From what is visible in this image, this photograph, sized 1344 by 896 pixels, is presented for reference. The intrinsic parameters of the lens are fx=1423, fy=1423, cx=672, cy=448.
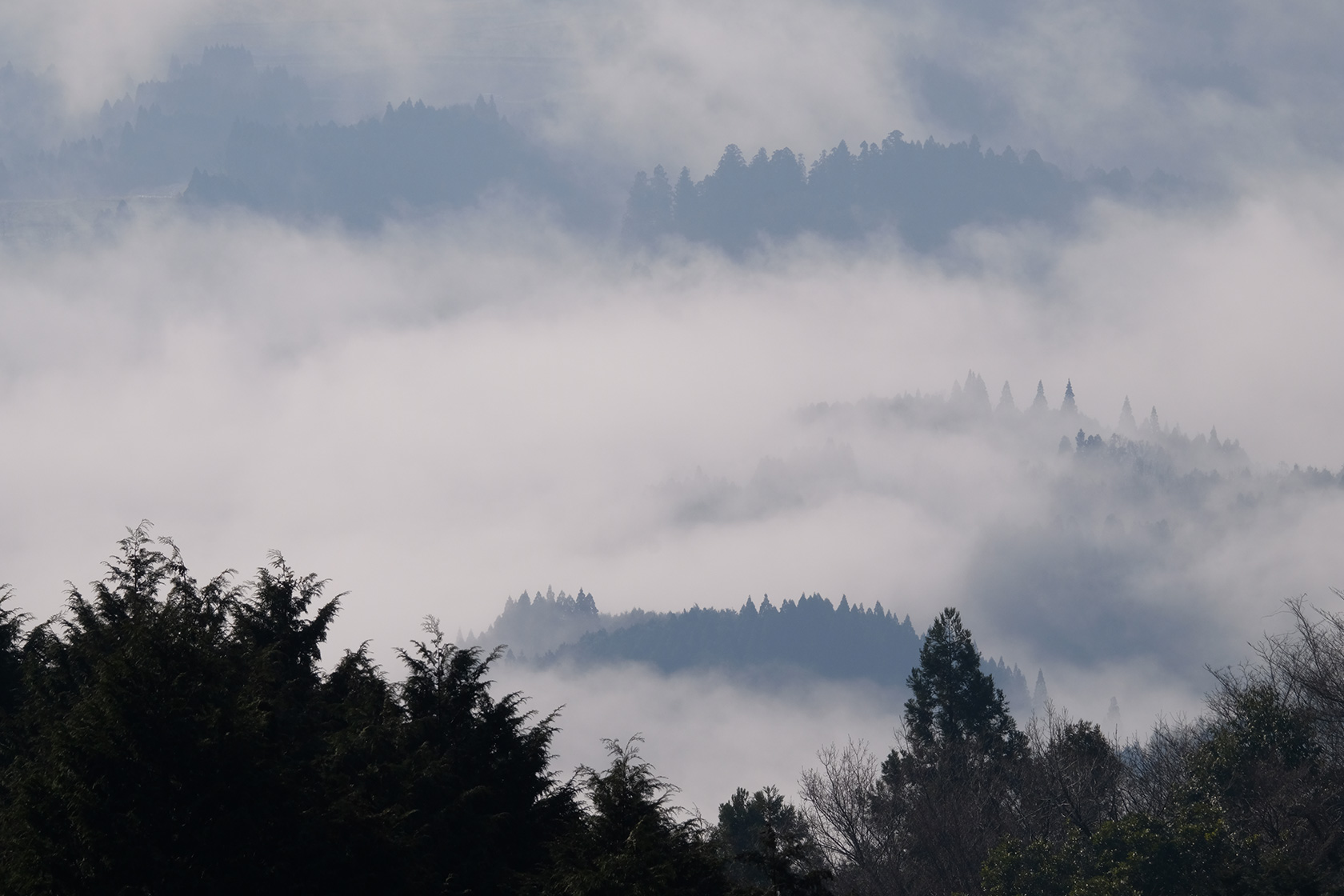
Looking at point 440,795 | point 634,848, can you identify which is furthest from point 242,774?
point 440,795

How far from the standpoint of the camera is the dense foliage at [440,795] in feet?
70.8

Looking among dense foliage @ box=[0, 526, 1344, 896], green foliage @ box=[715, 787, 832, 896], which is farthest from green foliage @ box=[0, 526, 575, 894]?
green foliage @ box=[715, 787, 832, 896]

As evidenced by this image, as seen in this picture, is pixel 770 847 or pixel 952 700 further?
pixel 952 700

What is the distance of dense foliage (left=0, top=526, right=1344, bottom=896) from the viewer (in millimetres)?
21594

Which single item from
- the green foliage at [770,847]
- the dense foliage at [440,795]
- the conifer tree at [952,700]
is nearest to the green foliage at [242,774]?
the dense foliage at [440,795]

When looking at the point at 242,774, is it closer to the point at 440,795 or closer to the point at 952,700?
the point at 440,795

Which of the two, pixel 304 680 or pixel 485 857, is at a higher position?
pixel 304 680

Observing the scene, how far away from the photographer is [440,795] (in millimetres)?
32188

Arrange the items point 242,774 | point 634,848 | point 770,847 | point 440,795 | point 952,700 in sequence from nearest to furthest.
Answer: point 242,774, point 634,848, point 770,847, point 440,795, point 952,700

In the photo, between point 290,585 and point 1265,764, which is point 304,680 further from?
point 1265,764

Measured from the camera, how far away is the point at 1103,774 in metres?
67.6

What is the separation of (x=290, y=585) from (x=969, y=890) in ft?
119

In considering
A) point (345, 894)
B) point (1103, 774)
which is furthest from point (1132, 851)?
point (345, 894)

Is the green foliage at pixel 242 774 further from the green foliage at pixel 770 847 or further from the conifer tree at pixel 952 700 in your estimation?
the conifer tree at pixel 952 700
